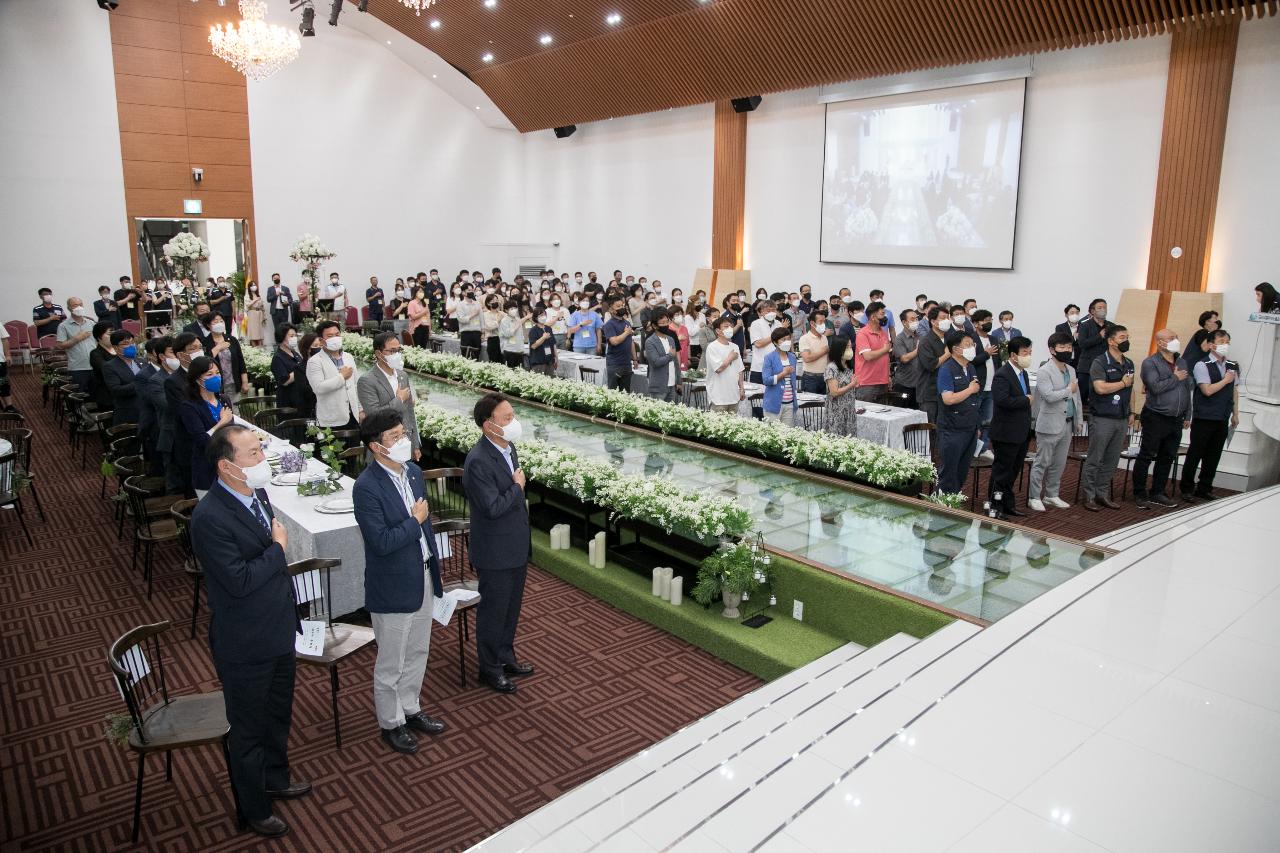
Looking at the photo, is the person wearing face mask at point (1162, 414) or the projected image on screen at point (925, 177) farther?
the projected image on screen at point (925, 177)

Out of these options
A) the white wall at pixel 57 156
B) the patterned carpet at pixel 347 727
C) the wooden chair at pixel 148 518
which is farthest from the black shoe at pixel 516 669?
the white wall at pixel 57 156

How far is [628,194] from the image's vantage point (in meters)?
21.0

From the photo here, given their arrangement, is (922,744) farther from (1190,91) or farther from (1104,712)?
(1190,91)

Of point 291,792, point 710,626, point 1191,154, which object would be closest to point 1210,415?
point 1191,154

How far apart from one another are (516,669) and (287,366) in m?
4.79

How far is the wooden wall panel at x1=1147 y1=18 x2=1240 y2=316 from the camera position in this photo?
11297 mm

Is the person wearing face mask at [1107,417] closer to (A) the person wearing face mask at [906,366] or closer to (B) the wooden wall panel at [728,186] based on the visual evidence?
(A) the person wearing face mask at [906,366]

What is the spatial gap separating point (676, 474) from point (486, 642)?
7.15 feet

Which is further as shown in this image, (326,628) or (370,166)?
(370,166)

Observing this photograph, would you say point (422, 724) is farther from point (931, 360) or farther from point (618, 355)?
point (618, 355)

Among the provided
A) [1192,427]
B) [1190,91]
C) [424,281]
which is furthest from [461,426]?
[424,281]

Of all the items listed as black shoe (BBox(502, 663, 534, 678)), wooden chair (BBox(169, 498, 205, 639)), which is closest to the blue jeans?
black shoe (BBox(502, 663, 534, 678))

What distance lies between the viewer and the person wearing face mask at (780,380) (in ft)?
27.1

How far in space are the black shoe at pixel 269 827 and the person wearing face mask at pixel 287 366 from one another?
214 inches
